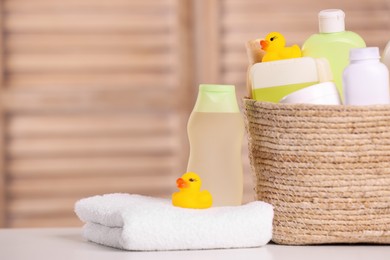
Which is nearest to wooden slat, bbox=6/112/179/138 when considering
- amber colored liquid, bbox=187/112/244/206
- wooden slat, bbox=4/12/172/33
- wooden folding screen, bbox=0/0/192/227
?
wooden folding screen, bbox=0/0/192/227

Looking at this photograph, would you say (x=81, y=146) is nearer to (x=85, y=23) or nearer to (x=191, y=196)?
(x=85, y=23)

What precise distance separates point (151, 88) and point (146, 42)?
13cm

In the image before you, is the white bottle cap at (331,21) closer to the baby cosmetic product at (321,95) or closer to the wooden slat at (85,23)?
the baby cosmetic product at (321,95)

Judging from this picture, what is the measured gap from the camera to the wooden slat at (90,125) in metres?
2.18

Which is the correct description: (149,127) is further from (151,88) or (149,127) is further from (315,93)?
(315,93)

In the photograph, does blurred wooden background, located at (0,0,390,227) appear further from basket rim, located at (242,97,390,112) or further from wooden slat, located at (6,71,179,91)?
basket rim, located at (242,97,390,112)

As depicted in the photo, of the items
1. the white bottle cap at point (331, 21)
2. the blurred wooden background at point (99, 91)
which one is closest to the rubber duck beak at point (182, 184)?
the white bottle cap at point (331, 21)

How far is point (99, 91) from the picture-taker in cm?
219

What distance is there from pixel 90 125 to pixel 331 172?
1.48 meters

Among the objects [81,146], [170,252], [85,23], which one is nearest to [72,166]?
[81,146]

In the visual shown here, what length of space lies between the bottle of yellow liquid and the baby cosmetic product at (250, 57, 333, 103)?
5cm

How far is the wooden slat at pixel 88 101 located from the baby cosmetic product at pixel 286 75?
1.38 metres

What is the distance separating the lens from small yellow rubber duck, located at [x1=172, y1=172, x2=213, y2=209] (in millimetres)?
782

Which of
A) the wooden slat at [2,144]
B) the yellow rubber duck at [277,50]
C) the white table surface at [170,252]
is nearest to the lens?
the white table surface at [170,252]
